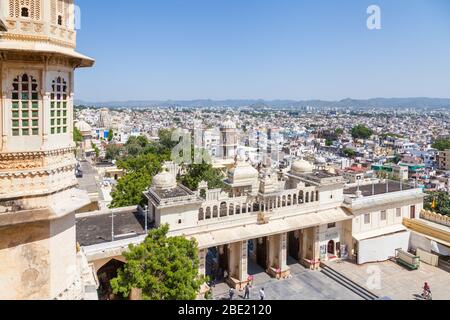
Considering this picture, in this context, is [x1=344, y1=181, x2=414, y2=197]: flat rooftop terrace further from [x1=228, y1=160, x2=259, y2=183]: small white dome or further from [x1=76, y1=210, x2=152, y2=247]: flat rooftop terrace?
[x1=76, y1=210, x2=152, y2=247]: flat rooftop terrace

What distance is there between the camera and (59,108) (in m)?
9.58

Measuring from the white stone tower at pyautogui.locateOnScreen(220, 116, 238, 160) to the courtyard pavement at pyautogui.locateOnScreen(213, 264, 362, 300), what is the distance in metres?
30.5

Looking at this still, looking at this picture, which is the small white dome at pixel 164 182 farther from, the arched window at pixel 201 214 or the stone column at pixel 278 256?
the stone column at pixel 278 256

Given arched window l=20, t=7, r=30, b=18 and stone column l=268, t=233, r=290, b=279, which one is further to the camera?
stone column l=268, t=233, r=290, b=279

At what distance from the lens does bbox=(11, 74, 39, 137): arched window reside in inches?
344

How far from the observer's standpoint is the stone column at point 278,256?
25.0 metres

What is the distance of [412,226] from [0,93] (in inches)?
1173

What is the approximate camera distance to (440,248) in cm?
2741

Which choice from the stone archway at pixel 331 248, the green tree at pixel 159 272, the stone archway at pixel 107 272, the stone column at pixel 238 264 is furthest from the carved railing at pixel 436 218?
the stone archway at pixel 107 272

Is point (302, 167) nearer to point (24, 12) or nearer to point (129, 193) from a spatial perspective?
point (129, 193)

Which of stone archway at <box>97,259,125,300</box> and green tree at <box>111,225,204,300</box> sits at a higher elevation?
green tree at <box>111,225,204,300</box>

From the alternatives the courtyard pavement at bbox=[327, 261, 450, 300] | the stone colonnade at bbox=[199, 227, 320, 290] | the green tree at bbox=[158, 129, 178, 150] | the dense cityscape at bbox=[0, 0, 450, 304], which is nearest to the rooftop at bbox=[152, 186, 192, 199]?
the dense cityscape at bbox=[0, 0, 450, 304]

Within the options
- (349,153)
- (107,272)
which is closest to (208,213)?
(107,272)
